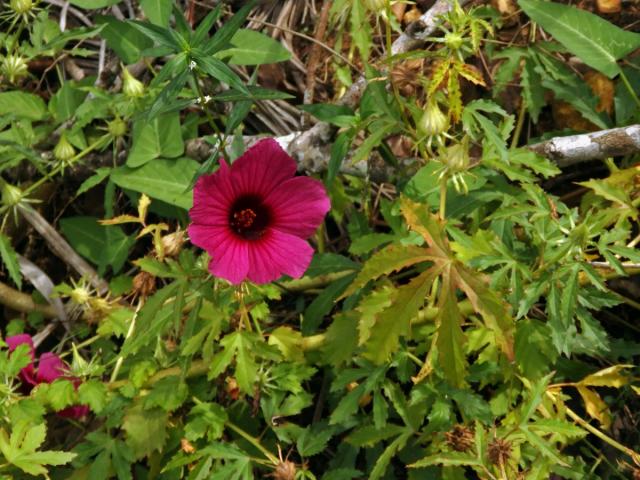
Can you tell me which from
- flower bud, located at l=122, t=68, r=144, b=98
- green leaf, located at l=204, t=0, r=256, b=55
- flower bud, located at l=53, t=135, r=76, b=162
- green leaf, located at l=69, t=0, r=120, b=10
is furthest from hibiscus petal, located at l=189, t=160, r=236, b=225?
green leaf, located at l=69, t=0, r=120, b=10

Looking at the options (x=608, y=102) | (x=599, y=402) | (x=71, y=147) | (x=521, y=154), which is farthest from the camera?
(x=608, y=102)

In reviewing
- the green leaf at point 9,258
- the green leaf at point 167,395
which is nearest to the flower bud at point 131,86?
the green leaf at point 9,258

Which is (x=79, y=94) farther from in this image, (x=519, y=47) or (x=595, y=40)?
(x=595, y=40)

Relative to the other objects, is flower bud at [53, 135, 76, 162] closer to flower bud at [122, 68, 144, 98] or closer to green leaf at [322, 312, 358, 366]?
flower bud at [122, 68, 144, 98]

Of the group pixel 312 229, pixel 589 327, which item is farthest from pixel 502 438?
pixel 312 229

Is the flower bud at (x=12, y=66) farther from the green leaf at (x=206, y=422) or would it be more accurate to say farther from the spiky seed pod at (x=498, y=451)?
the spiky seed pod at (x=498, y=451)

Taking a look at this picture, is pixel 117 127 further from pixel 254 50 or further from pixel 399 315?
pixel 399 315
